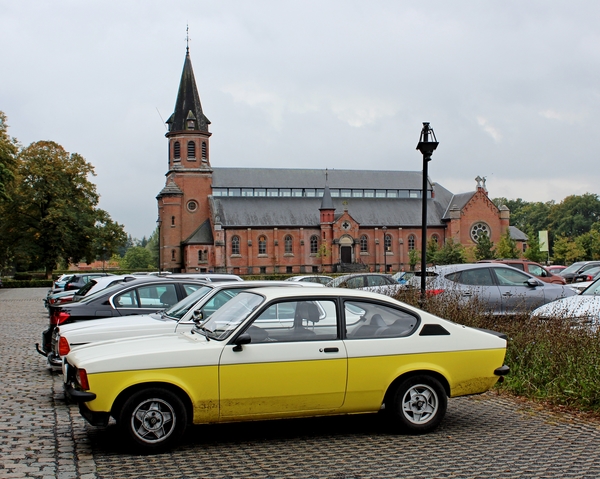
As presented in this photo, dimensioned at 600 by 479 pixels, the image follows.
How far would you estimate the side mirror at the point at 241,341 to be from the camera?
6.62m

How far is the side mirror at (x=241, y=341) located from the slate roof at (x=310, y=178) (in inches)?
2798

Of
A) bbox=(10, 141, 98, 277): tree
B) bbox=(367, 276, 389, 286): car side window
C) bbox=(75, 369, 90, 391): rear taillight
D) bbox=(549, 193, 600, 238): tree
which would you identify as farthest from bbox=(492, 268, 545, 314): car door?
bbox=(549, 193, 600, 238): tree

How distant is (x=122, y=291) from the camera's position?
1201cm

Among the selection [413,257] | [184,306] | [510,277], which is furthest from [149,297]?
[413,257]

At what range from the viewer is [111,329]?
9539mm

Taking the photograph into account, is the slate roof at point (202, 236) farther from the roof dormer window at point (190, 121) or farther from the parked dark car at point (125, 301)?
the parked dark car at point (125, 301)

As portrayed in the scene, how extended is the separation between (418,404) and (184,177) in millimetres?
70175

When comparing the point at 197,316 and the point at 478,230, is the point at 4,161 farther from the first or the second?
the point at 478,230

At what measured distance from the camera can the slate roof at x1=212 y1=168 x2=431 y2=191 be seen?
258 feet

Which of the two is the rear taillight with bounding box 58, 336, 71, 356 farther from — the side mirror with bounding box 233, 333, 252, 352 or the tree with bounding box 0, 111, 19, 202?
the tree with bounding box 0, 111, 19, 202

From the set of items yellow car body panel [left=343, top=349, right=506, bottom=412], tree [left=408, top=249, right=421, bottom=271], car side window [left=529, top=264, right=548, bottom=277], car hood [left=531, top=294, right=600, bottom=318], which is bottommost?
yellow car body panel [left=343, top=349, right=506, bottom=412]

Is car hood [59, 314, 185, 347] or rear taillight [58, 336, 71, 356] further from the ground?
car hood [59, 314, 185, 347]

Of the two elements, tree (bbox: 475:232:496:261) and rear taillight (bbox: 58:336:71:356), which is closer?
rear taillight (bbox: 58:336:71:356)

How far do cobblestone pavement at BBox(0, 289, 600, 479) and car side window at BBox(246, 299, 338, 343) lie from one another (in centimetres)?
111
